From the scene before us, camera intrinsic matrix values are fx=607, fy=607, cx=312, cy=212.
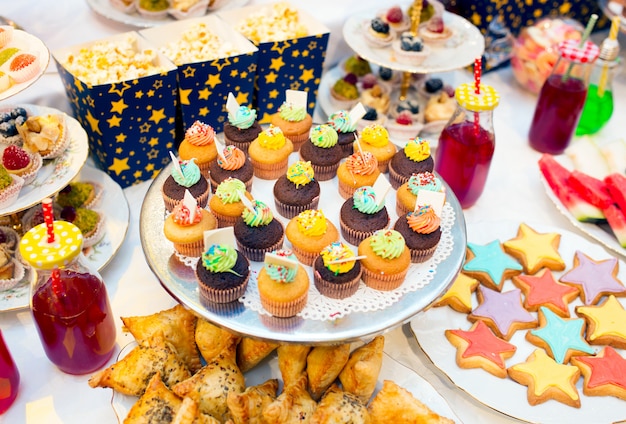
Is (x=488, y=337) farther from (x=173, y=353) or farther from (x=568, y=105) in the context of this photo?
(x=568, y=105)

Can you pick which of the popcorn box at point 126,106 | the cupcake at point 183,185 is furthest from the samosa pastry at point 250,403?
the popcorn box at point 126,106

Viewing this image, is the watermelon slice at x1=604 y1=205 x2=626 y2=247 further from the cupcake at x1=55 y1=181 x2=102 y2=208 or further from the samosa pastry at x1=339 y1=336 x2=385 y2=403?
the cupcake at x1=55 y1=181 x2=102 y2=208

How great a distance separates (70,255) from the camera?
1401 mm

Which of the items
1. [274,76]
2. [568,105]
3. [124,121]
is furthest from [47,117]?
[568,105]

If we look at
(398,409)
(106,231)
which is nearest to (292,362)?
(398,409)

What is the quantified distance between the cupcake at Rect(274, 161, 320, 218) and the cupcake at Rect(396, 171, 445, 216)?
0.26 m

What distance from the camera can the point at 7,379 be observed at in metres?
1.55

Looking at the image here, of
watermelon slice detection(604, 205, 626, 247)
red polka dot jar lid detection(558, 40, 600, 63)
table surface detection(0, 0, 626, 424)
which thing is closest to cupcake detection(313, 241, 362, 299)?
table surface detection(0, 0, 626, 424)

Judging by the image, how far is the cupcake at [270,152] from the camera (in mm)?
1981

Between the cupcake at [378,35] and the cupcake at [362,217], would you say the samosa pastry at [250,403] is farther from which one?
the cupcake at [378,35]

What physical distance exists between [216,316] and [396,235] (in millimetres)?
519

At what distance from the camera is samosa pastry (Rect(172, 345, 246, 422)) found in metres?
1.48

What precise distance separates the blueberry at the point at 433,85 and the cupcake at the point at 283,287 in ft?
4.66

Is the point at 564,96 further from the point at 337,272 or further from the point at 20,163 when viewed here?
the point at 20,163
